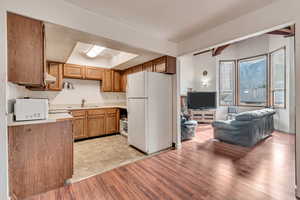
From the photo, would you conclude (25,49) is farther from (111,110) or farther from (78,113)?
(111,110)

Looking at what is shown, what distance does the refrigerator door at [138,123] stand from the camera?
295 centimetres

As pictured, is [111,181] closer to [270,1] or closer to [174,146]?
[174,146]

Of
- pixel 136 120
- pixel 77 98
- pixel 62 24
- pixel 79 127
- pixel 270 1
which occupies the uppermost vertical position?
pixel 270 1

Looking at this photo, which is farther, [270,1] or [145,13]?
[145,13]

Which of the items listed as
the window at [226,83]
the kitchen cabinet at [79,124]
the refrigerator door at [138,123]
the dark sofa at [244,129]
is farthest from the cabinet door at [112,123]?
the window at [226,83]

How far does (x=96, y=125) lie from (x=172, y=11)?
3.50 metres

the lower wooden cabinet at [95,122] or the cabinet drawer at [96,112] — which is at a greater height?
the cabinet drawer at [96,112]

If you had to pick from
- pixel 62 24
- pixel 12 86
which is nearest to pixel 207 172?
pixel 62 24

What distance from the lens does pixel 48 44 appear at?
97.7 inches

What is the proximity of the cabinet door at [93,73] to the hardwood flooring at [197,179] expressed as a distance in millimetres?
3063

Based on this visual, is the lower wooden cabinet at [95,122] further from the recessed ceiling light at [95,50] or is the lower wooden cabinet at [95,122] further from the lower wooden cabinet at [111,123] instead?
the recessed ceiling light at [95,50]

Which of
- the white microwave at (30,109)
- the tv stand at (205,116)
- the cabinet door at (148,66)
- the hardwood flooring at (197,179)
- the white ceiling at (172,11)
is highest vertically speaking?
the white ceiling at (172,11)

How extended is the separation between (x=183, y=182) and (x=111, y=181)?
107 cm

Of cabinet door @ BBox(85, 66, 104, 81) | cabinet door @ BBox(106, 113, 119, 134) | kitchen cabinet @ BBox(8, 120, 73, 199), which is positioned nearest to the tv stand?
cabinet door @ BBox(106, 113, 119, 134)
